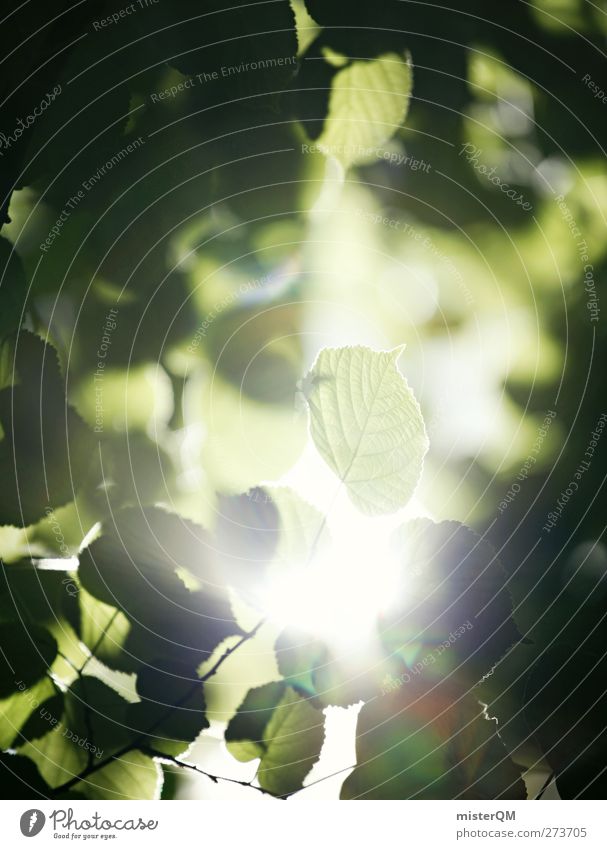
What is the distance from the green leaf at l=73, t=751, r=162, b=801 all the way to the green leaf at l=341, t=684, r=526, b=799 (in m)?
0.08

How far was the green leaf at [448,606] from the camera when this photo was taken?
0.67ft

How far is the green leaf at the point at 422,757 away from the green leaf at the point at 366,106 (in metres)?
0.23

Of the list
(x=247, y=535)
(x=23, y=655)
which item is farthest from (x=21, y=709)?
(x=247, y=535)

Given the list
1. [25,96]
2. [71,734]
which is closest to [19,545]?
[71,734]

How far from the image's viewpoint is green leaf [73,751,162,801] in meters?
0.21

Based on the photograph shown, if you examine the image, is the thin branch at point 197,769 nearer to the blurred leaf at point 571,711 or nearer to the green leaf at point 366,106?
the blurred leaf at point 571,711

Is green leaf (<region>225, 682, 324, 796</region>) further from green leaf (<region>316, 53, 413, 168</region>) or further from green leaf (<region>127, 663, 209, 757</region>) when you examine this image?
green leaf (<region>316, 53, 413, 168</region>)

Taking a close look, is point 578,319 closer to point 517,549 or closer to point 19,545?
point 517,549

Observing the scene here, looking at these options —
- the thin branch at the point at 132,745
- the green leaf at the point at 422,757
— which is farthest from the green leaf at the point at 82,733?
the green leaf at the point at 422,757

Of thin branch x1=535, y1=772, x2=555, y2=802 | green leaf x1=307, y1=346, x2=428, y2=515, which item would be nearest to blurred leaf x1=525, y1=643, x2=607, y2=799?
thin branch x1=535, y1=772, x2=555, y2=802

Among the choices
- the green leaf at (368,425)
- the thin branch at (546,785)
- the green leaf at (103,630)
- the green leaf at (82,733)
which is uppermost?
the green leaf at (368,425)

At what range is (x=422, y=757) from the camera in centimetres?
21

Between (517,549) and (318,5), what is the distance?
9.8 inches

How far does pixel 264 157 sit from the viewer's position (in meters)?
0.21
